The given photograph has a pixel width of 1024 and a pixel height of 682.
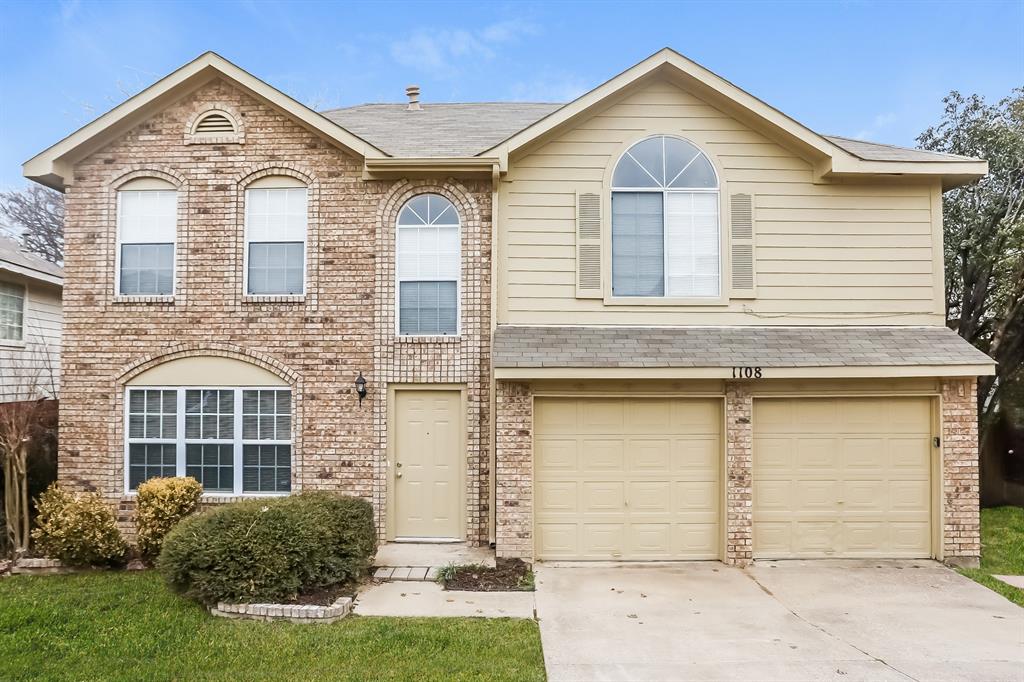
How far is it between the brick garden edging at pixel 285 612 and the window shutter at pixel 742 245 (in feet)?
20.8

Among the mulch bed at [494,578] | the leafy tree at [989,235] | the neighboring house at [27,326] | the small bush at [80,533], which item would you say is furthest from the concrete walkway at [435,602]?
the leafy tree at [989,235]

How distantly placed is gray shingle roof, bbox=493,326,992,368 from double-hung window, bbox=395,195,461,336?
3.35 feet

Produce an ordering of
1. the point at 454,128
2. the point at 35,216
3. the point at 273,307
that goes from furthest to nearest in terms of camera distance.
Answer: the point at 35,216 → the point at 454,128 → the point at 273,307

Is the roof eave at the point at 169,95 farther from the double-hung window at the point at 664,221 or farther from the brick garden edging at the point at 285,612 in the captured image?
the brick garden edging at the point at 285,612

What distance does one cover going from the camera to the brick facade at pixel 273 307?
28.2 ft

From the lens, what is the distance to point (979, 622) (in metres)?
6.25

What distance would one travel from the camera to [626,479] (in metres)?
8.16

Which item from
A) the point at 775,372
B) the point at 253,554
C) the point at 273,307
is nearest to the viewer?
the point at 253,554

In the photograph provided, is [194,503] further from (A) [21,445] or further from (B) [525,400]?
(B) [525,400]

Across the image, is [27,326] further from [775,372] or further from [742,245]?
[775,372]

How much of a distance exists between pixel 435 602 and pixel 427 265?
4.45 metres

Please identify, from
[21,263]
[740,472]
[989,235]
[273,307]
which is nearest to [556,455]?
[740,472]

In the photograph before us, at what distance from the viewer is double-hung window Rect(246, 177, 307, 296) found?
29.1 feet

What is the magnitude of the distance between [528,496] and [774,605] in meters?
3.00
